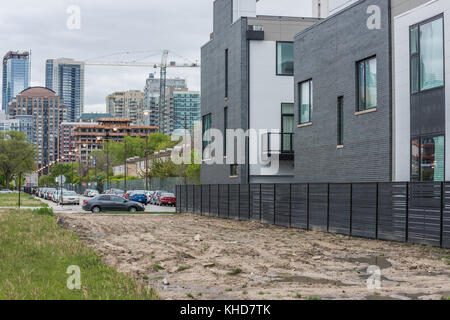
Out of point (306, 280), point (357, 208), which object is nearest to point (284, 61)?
point (357, 208)

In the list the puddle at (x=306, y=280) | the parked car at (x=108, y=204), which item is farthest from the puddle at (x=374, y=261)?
the parked car at (x=108, y=204)

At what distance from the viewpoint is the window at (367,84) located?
26156mm

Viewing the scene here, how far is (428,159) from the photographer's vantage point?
22219 millimetres

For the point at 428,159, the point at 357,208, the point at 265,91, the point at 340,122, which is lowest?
Answer: the point at 357,208

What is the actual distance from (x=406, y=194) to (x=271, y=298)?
11370 mm

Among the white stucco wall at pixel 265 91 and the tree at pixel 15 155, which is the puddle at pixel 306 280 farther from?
the tree at pixel 15 155

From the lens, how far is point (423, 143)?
22.5 meters

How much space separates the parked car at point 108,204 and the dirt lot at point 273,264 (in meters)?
22.6

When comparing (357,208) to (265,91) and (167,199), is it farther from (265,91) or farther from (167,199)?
(167,199)

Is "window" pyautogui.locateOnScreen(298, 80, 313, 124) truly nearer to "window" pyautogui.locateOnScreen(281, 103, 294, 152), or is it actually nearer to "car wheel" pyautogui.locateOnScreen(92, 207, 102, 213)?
"window" pyautogui.locateOnScreen(281, 103, 294, 152)

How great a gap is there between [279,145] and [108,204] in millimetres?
14393

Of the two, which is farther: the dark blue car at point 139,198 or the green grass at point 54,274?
the dark blue car at point 139,198

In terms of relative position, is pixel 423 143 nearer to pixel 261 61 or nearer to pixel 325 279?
pixel 325 279

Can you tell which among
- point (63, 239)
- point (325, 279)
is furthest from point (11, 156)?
point (325, 279)
